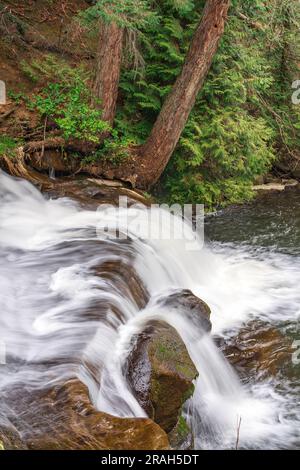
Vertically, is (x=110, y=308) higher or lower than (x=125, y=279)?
lower

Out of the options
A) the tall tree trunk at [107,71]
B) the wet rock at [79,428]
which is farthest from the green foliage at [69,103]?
the wet rock at [79,428]

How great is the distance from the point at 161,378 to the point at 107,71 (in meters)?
7.06

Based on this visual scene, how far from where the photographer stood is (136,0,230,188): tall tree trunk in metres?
9.73

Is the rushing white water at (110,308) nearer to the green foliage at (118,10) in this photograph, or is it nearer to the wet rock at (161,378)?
the wet rock at (161,378)

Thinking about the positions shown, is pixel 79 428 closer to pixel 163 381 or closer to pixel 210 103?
pixel 163 381

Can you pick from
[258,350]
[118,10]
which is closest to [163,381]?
[258,350]

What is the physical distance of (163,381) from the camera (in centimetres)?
495

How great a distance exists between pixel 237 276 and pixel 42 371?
5036 millimetres

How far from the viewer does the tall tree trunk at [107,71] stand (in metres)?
9.98

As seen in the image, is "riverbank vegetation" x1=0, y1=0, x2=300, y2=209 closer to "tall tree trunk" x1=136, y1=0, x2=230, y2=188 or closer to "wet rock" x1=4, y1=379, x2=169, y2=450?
"tall tree trunk" x1=136, y1=0, x2=230, y2=188

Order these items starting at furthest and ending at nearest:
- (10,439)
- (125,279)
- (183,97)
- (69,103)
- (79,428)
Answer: (183,97)
(69,103)
(125,279)
(79,428)
(10,439)

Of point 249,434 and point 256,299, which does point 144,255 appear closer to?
point 256,299
